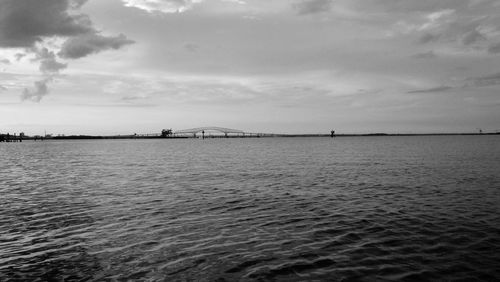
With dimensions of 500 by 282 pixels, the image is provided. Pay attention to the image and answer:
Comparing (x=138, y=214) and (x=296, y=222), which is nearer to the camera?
(x=296, y=222)

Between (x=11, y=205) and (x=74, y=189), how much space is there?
8856 mm

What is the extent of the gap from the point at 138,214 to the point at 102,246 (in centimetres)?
696

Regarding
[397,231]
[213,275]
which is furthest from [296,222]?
[213,275]

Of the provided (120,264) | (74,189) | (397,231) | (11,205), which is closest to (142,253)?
(120,264)

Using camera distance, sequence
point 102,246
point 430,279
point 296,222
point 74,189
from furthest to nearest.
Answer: point 74,189 < point 296,222 < point 102,246 < point 430,279

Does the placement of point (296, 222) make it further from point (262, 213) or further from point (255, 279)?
point (255, 279)

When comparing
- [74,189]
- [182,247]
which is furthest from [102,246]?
[74,189]

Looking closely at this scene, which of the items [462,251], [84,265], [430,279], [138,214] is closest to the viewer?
[430,279]

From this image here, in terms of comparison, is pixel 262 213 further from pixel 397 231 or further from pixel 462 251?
pixel 462 251

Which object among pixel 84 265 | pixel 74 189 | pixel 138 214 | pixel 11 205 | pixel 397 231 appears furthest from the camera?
pixel 74 189

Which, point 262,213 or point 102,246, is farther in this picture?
point 262,213

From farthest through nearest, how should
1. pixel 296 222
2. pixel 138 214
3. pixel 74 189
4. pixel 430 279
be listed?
pixel 74 189 < pixel 138 214 < pixel 296 222 < pixel 430 279

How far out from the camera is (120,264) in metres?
14.2

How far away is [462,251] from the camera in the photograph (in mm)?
15469
